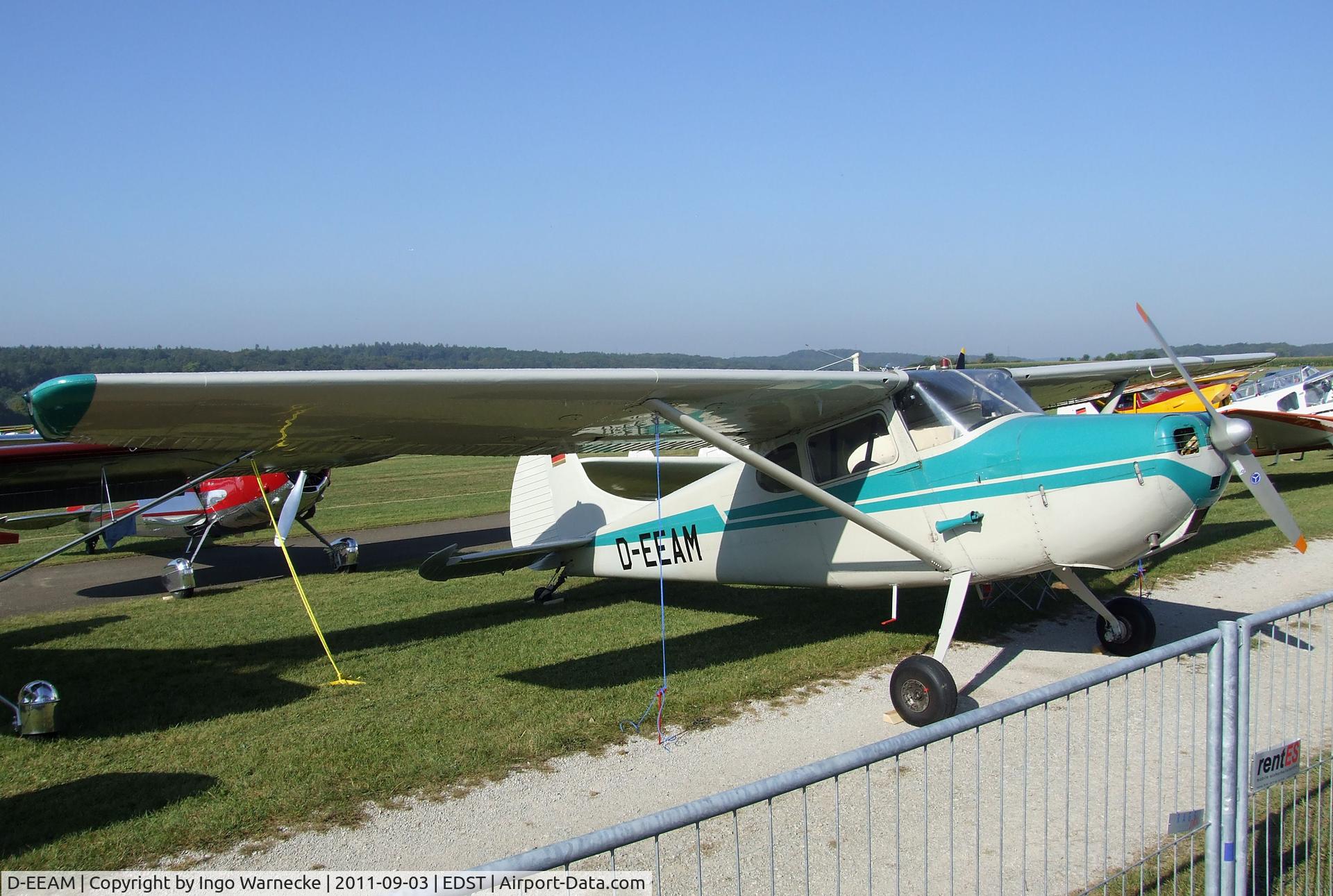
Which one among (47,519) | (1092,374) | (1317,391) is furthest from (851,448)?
(1317,391)

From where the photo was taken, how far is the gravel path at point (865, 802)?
3.92 m

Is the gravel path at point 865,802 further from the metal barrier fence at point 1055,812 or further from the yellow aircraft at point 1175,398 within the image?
the yellow aircraft at point 1175,398

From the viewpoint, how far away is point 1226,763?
10.2 ft

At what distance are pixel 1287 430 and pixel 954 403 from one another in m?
15.8

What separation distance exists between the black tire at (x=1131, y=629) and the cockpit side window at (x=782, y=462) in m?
2.76

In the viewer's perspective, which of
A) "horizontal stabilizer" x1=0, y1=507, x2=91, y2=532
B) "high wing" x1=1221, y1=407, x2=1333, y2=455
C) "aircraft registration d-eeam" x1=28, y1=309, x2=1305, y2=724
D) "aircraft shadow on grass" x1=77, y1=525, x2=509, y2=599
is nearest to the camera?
"aircraft registration d-eeam" x1=28, y1=309, x2=1305, y2=724

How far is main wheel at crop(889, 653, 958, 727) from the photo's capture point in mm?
5793

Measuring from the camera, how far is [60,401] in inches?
169

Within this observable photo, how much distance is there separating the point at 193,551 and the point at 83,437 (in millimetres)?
8757

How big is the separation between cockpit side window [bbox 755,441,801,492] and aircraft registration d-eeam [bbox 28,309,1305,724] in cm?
2

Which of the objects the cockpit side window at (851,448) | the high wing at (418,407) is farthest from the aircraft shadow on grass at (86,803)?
the cockpit side window at (851,448)

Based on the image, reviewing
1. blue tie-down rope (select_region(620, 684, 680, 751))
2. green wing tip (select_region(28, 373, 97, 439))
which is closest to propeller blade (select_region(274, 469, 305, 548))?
blue tie-down rope (select_region(620, 684, 680, 751))

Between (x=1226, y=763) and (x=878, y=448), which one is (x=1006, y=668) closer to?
(x=878, y=448)

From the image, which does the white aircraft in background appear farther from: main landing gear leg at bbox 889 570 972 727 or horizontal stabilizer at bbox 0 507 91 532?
horizontal stabilizer at bbox 0 507 91 532
